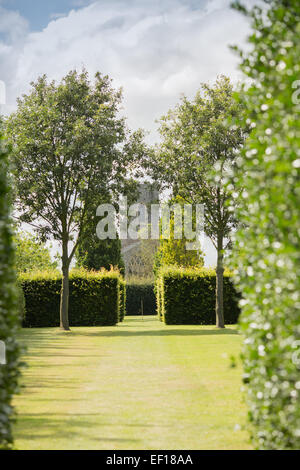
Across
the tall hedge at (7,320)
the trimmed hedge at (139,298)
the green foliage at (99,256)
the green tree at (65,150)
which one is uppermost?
the green tree at (65,150)

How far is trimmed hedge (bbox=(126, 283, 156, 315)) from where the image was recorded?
148 feet

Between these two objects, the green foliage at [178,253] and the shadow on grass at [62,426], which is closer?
the shadow on grass at [62,426]

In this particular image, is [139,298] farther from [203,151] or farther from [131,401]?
[131,401]

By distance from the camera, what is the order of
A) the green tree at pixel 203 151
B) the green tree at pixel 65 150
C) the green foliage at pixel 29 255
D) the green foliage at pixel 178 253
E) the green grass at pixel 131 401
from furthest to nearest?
the green foliage at pixel 29 255 < the green foliage at pixel 178 253 < the green tree at pixel 203 151 < the green tree at pixel 65 150 < the green grass at pixel 131 401

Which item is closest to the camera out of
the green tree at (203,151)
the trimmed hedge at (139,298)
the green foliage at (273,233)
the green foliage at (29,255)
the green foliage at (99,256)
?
the green foliage at (273,233)

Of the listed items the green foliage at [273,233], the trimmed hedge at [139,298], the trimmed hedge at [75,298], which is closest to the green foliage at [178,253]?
the trimmed hedge at [139,298]

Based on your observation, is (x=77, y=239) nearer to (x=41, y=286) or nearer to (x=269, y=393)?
(x=41, y=286)

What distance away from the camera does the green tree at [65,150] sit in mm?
22812

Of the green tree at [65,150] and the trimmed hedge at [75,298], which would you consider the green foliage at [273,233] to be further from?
the trimmed hedge at [75,298]

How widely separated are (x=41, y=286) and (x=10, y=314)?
22.9 metres

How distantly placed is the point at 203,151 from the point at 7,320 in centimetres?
2014

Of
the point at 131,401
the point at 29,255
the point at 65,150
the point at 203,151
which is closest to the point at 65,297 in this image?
the point at 65,150

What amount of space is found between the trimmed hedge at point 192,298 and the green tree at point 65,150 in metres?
5.77

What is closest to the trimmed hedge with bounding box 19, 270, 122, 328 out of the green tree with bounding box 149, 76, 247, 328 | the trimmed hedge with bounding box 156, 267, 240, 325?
the trimmed hedge with bounding box 156, 267, 240, 325
